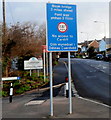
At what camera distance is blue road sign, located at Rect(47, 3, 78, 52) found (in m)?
7.08

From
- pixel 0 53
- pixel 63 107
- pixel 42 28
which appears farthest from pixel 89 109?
pixel 42 28

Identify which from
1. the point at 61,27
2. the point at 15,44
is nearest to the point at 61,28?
the point at 61,27

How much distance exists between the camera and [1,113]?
25.8 feet

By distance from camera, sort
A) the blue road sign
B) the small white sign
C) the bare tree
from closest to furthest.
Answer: the blue road sign → the small white sign → the bare tree

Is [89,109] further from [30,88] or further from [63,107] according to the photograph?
[30,88]

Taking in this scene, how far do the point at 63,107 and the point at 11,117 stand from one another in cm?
198

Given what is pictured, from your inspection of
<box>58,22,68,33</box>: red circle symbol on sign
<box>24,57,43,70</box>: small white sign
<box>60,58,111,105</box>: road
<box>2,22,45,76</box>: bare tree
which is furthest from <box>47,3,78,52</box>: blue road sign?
<box>2,22,45,76</box>: bare tree

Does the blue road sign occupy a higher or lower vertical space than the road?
higher

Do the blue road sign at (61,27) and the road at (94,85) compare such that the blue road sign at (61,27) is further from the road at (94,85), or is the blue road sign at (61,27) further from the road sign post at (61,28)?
the road at (94,85)

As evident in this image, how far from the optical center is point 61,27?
718 centimetres

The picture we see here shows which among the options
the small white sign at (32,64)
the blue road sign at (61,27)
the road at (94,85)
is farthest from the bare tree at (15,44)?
the blue road sign at (61,27)

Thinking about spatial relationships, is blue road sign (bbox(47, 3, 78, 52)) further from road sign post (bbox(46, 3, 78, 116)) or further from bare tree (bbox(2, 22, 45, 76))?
bare tree (bbox(2, 22, 45, 76))

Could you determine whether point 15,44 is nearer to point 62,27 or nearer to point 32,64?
point 32,64

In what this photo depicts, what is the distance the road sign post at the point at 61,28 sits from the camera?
279 inches
